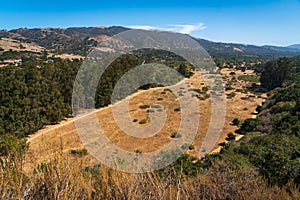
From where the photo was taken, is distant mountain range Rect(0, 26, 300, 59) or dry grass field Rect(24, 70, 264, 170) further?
distant mountain range Rect(0, 26, 300, 59)

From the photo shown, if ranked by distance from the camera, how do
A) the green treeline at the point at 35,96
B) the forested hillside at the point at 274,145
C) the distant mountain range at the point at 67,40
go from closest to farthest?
the forested hillside at the point at 274,145 < the green treeline at the point at 35,96 < the distant mountain range at the point at 67,40

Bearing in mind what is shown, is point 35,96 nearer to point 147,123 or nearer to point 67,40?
point 147,123

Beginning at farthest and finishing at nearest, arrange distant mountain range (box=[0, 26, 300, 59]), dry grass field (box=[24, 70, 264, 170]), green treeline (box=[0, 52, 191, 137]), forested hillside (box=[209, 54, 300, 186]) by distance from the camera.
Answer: distant mountain range (box=[0, 26, 300, 59]) < green treeline (box=[0, 52, 191, 137]) < dry grass field (box=[24, 70, 264, 170]) < forested hillside (box=[209, 54, 300, 186])

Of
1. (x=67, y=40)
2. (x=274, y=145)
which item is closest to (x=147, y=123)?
(x=274, y=145)

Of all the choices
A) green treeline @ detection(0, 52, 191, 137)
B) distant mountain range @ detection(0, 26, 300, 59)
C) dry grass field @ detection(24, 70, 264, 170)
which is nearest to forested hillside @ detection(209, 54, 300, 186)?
dry grass field @ detection(24, 70, 264, 170)

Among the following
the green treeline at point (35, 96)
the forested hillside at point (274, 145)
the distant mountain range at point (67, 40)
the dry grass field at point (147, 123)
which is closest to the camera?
the forested hillside at point (274, 145)

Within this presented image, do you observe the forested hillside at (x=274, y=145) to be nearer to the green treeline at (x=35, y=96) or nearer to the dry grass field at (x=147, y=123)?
the dry grass field at (x=147, y=123)

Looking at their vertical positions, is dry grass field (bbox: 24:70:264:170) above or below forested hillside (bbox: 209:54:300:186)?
below

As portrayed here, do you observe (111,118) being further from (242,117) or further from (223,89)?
(223,89)

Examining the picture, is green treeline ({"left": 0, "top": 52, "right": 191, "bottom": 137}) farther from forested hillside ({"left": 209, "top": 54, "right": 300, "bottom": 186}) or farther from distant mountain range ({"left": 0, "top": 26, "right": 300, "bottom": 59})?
distant mountain range ({"left": 0, "top": 26, "right": 300, "bottom": 59})

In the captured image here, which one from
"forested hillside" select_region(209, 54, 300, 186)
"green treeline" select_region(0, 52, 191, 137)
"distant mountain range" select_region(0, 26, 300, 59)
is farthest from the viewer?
"distant mountain range" select_region(0, 26, 300, 59)

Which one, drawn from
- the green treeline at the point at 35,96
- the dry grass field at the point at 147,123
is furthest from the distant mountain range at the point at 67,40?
the green treeline at the point at 35,96

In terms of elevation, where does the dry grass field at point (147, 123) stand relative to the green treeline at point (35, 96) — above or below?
below
